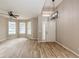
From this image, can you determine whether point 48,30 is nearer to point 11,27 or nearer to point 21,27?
point 21,27

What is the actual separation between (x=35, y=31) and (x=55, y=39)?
12.2ft

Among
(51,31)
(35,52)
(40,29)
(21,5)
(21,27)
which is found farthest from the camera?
(21,27)

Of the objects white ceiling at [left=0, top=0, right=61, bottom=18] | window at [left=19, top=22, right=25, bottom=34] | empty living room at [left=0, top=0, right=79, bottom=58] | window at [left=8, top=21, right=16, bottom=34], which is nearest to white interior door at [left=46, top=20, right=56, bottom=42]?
empty living room at [left=0, top=0, right=79, bottom=58]

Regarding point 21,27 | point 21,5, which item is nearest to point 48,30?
point 21,5

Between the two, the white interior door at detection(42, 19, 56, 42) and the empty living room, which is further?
the white interior door at detection(42, 19, 56, 42)

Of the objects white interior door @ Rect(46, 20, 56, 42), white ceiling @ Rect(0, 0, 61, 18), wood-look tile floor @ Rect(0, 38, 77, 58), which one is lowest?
wood-look tile floor @ Rect(0, 38, 77, 58)

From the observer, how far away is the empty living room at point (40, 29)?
535cm

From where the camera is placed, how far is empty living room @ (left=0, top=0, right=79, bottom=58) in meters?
5.35

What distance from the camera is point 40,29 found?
35.4ft

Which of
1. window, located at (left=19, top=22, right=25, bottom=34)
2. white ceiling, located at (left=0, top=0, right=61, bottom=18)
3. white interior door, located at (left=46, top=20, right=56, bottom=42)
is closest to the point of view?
white ceiling, located at (left=0, top=0, right=61, bottom=18)

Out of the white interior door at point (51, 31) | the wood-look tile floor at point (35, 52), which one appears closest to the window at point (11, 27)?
the white interior door at point (51, 31)

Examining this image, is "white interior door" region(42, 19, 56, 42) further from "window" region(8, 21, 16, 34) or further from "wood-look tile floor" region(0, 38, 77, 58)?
"window" region(8, 21, 16, 34)

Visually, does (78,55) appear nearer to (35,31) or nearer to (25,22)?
(35,31)

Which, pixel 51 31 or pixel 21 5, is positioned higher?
pixel 21 5
